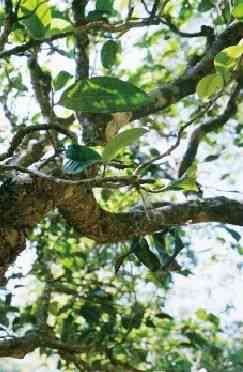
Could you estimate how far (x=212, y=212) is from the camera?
4.74 feet

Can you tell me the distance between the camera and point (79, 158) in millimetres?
720

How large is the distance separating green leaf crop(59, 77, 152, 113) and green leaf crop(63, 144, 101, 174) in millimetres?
62

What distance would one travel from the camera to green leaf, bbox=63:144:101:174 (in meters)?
0.70

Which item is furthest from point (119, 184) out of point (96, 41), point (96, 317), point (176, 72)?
point (176, 72)

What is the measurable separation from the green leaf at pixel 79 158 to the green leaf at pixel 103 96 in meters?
0.06

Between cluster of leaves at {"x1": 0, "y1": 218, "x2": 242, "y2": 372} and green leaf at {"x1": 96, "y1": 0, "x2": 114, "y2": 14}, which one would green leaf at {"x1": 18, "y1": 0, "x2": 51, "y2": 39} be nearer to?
green leaf at {"x1": 96, "y1": 0, "x2": 114, "y2": 14}

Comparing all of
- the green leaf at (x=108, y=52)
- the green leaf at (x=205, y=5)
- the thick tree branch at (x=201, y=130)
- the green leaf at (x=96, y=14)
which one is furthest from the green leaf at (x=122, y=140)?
the thick tree branch at (x=201, y=130)

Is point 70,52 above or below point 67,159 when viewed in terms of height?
above

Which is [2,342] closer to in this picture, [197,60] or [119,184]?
[119,184]

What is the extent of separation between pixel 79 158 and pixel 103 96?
3.7 inches

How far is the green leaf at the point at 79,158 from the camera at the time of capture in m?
0.70

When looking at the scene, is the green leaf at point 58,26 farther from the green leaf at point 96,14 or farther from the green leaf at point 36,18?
the green leaf at point 96,14

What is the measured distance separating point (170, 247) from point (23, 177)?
1185mm

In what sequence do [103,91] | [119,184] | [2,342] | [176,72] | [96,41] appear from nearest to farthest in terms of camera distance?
[103,91]
[119,184]
[2,342]
[96,41]
[176,72]
